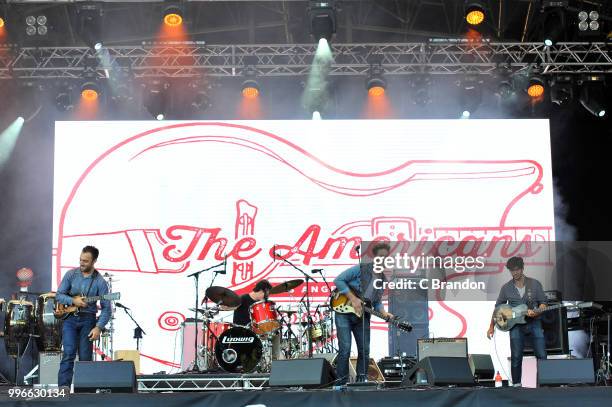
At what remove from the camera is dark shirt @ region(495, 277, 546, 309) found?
31.2 ft

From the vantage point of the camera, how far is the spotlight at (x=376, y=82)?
13.3 metres

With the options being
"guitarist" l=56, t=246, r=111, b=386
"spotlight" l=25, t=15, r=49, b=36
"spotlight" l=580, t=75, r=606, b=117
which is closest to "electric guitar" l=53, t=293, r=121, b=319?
"guitarist" l=56, t=246, r=111, b=386

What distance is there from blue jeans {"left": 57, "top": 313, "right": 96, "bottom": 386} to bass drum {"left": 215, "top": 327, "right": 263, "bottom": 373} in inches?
79.2

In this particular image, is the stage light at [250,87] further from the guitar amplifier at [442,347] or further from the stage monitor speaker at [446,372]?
the stage monitor speaker at [446,372]

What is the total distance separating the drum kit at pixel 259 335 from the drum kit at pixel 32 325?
1913mm

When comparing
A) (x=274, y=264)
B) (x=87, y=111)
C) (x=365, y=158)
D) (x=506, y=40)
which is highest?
(x=506, y=40)

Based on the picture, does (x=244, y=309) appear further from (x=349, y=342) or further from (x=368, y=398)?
(x=368, y=398)

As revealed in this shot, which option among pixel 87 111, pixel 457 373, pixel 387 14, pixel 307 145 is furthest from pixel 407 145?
pixel 457 373

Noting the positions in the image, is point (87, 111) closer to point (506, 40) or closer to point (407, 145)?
point (407, 145)

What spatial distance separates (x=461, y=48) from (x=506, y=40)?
1.36 metres

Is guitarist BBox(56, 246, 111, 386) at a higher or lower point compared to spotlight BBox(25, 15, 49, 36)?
lower

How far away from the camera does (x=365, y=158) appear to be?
13.6m

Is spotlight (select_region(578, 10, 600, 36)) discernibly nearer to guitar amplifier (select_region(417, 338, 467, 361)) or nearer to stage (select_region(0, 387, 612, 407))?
guitar amplifier (select_region(417, 338, 467, 361))

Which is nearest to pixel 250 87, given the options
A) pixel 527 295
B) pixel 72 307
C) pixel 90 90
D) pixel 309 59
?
pixel 309 59
